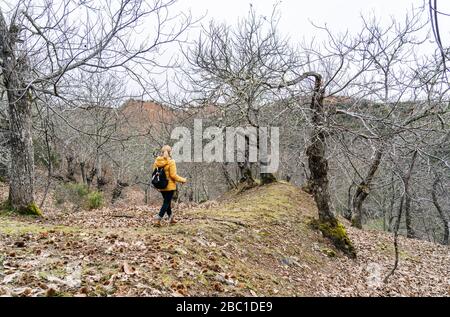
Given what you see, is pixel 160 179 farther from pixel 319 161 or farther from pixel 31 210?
pixel 319 161

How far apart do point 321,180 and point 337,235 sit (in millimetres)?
1488

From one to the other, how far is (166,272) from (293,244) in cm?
431

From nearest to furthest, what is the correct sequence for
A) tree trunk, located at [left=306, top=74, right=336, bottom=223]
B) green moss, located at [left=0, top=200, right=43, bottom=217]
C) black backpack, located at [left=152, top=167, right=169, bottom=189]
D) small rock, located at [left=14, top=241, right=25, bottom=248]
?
small rock, located at [left=14, top=241, right=25, bottom=248]
black backpack, located at [left=152, top=167, right=169, bottom=189]
green moss, located at [left=0, top=200, right=43, bottom=217]
tree trunk, located at [left=306, top=74, right=336, bottom=223]

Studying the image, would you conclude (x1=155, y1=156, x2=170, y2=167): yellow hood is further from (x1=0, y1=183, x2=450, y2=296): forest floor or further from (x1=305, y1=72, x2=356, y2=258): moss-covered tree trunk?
(x1=305, y1=72, x2=356, y2=258): moss-covered tree trunk

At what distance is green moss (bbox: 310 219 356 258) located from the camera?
29.8 feet

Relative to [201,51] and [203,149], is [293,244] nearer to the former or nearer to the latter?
[201,51]

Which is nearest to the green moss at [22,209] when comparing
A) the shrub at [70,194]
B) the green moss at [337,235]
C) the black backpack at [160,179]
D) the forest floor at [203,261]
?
the forest floor at [203,261]

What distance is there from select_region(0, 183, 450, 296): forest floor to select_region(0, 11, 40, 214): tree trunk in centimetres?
57

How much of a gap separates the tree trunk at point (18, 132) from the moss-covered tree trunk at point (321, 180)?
21.8ft

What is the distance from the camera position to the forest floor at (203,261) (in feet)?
14.1

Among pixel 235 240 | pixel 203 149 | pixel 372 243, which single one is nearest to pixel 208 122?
pixel 203 149

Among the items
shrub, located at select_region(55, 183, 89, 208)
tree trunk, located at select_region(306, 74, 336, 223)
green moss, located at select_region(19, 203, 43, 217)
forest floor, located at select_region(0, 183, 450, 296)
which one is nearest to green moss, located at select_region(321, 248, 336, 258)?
forest floor, located at select_region(0, 183, 450, 296)

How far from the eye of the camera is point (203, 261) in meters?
5.52
